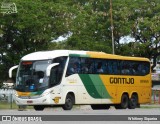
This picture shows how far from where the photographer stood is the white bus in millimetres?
29438

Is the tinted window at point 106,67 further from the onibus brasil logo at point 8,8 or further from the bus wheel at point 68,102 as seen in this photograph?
the onibus brasil logo at point 8,8

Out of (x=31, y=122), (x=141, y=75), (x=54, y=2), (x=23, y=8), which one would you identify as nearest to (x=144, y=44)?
(x=54, y=2)

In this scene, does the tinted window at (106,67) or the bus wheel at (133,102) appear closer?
the tinted window at (106,67)

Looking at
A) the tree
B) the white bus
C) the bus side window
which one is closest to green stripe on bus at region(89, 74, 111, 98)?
the white bus

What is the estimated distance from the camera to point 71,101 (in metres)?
30.4

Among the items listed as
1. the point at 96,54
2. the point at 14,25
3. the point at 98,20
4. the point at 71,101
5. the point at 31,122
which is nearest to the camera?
the point at 31,122

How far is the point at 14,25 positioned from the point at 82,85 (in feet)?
71.3

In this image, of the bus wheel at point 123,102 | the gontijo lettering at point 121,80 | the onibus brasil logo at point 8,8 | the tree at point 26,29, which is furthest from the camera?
the tree at point 26,29

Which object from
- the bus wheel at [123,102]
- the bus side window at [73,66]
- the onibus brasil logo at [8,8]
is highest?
the onibus brasil logo at [8,8]

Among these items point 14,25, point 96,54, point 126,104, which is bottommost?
point 126,104

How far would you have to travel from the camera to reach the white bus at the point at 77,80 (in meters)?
29.4

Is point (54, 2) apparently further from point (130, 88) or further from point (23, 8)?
point (130, 88)

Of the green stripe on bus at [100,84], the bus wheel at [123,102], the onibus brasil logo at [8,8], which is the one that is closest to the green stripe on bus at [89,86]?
the green stripe on bus at [100,84]

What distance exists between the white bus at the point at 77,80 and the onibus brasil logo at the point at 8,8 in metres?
18.2
